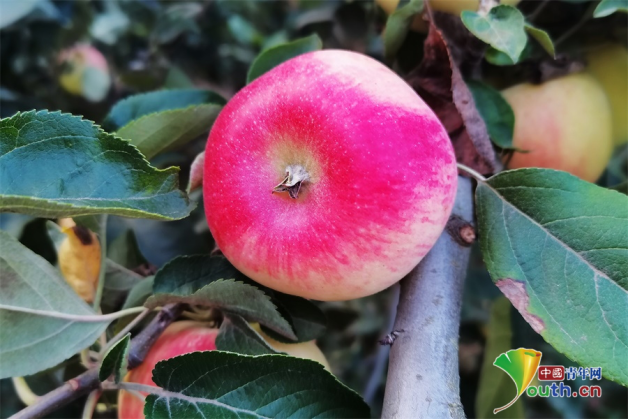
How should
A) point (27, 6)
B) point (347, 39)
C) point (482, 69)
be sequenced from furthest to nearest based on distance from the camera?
point (347, 39) < point (27, 6) < point (482, 69)

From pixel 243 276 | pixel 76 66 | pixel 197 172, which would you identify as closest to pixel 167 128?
pixel 197 172

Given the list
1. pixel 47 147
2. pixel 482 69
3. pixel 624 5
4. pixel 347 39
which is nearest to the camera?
pixel 47 147

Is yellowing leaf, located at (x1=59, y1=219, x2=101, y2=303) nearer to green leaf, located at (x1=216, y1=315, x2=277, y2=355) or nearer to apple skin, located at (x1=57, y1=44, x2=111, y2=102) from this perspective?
green leaf, located at (x1=216, y1=315, x2=277, y2=355)

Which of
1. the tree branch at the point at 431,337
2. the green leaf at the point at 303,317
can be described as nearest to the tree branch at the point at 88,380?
the green leaf at the point at 303,317

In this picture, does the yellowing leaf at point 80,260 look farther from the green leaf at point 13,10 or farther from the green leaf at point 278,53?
the green leaf at point 13,10

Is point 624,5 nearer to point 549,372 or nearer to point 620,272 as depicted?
point 620,272

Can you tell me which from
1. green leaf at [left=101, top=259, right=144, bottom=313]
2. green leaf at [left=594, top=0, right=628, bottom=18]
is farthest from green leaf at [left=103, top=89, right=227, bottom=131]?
green leaf at [left=594, top=0, right=628, bottom=18]

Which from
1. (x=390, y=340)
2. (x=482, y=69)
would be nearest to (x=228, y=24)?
(x=482, y=69)
